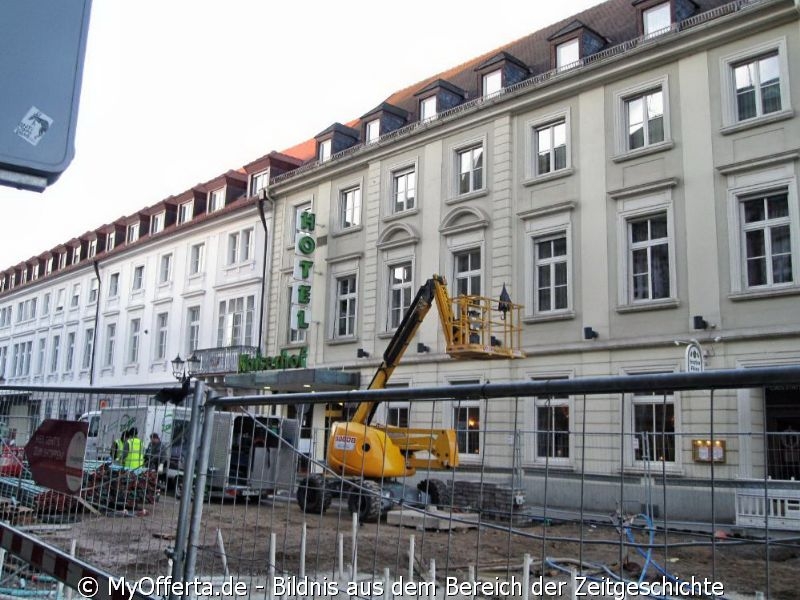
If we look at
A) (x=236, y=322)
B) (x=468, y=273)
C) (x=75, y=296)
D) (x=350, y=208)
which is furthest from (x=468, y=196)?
(x=75, y=296)

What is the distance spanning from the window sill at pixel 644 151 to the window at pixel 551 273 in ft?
8.27

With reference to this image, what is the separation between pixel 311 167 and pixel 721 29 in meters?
16.0

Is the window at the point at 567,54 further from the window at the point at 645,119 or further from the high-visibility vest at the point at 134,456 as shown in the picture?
the high-visibility vest at the point at 134,456

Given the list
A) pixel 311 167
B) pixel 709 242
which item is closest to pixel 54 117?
pixel 709 242

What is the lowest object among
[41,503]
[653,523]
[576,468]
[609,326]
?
[41,503]

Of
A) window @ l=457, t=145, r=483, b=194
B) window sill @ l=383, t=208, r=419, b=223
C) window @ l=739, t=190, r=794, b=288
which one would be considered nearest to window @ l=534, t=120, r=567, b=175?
window @ l=457, t=145, r=483, b=194

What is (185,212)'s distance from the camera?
38.2 m

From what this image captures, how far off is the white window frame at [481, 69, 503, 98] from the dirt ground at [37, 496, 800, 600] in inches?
751

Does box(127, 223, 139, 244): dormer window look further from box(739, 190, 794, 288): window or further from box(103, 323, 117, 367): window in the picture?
box(739, 190, 794, 288): window

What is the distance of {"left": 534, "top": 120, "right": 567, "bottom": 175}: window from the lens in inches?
840

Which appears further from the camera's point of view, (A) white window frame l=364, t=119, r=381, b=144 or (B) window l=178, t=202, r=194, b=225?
(B) window l=178, t=202, r=194, b=225

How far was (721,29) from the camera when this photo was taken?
18.1 meters

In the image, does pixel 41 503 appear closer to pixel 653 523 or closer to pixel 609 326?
pixel 653 523

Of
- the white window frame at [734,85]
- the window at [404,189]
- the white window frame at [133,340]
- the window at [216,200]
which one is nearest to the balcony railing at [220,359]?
the window at [216,200]
